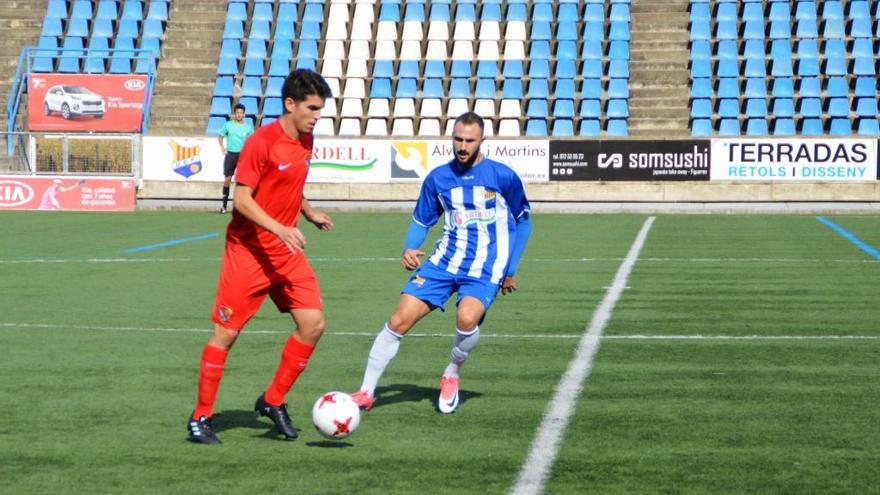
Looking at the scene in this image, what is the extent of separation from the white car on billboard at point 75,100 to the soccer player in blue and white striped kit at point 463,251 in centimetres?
2792

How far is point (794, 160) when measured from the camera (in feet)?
104

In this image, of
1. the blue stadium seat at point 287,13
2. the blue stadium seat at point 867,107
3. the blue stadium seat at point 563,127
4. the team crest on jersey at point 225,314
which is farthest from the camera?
the blue stadium seat at point 287,13

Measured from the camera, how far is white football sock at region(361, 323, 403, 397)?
7609 mm

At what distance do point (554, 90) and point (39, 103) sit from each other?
1354cm

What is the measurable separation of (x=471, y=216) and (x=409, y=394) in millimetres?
1174

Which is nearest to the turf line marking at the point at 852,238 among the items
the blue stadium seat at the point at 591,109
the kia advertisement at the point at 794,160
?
the kia advertisement at the point at 794,160

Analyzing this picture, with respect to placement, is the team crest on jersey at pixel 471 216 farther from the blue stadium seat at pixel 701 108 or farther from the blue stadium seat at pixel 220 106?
the blue stadium seat at pixel 220 106

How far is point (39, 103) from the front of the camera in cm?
3453

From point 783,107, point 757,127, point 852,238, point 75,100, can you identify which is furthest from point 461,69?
point 852,238

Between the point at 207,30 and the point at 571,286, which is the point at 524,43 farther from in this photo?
the point at 571,286

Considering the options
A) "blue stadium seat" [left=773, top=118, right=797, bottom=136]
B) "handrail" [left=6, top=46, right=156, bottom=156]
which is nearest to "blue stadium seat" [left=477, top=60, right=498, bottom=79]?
"blue stadium seat" [left=773, top=118, right=797, bottom=136]

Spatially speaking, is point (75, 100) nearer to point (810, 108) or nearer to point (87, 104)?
point (87, 104)

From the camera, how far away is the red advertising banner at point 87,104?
3441 centimetres

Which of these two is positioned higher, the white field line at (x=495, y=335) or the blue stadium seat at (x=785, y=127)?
the blue stadium seat at (x=785, y=127)
